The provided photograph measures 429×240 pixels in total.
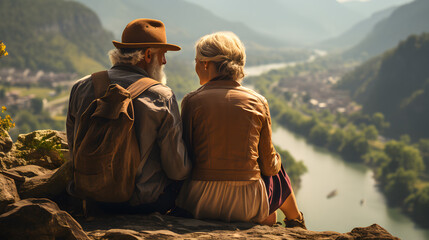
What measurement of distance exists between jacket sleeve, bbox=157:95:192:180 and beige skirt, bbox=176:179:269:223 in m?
0.19

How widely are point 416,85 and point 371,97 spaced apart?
8.18 meters

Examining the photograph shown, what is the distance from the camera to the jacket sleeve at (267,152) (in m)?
2.97

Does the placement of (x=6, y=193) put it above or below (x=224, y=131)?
below

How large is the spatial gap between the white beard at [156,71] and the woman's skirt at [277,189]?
1.04m

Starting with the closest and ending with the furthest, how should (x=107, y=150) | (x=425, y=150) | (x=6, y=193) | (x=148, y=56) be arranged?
(x=107, y=150)
(x=6, y=193)
(x=148, y=56)
(x=425, y=150)

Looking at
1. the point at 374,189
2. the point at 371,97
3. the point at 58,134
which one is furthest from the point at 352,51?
the point at 58,134

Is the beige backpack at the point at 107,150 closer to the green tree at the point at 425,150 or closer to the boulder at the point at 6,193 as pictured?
the boulder at the point at 6,193

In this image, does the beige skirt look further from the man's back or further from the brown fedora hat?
the brown fedora hat

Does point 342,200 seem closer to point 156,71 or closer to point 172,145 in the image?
point 156,71

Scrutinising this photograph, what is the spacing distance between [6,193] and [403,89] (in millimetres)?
84244

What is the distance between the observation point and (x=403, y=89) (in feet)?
257

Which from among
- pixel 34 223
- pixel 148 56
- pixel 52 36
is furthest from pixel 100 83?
pixel 52 36

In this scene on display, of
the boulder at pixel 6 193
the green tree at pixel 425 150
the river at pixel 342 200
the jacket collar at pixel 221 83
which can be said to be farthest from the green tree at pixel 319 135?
the boulder at pixel 6 193

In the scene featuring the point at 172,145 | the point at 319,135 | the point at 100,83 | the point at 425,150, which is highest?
the point at 319,135
